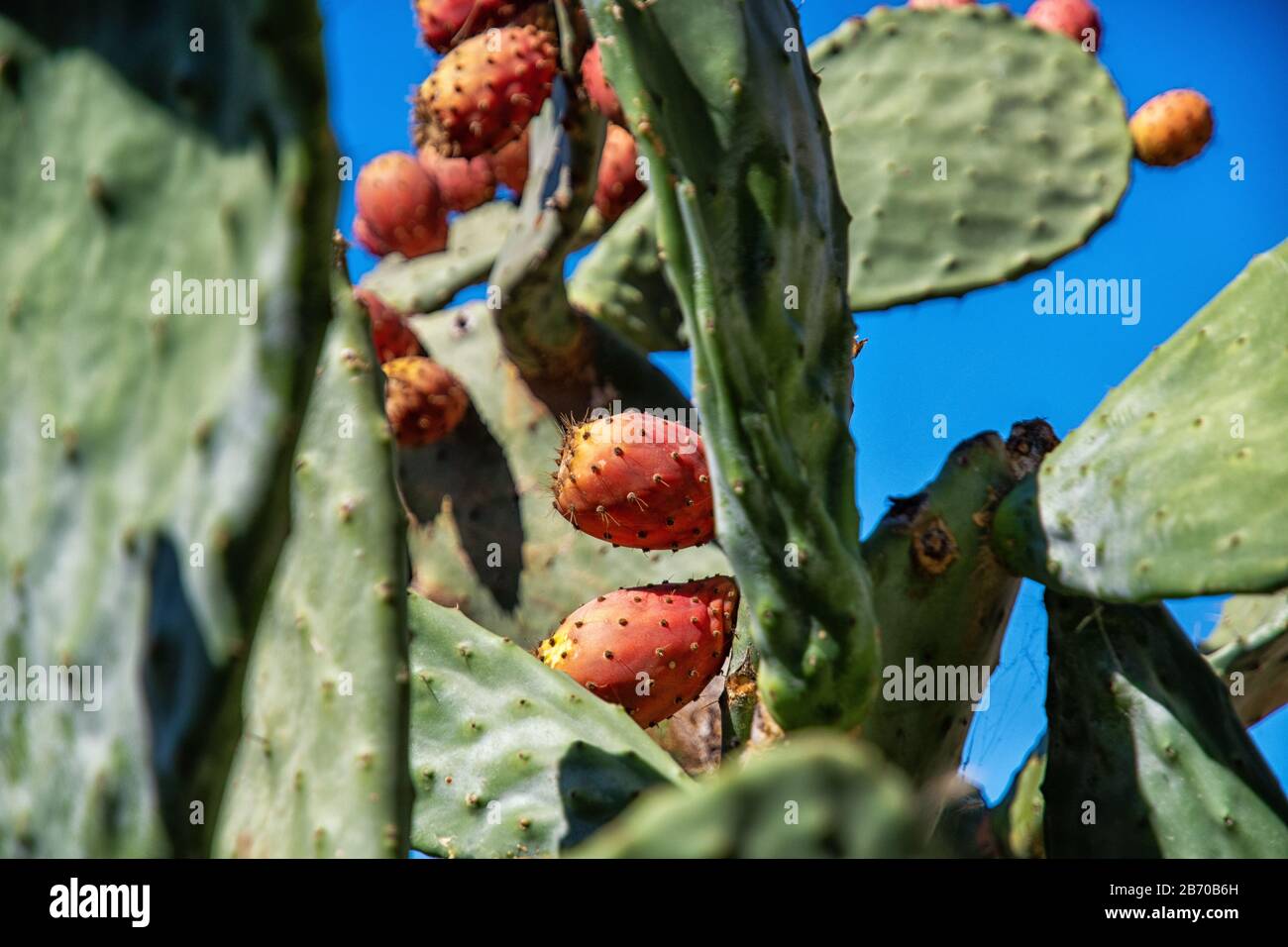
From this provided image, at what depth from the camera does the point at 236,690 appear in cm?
71

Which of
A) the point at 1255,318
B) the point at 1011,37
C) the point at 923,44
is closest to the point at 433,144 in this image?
the point at 923,44

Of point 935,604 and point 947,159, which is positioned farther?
point 947,159

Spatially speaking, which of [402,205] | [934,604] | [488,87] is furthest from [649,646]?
[402,205]

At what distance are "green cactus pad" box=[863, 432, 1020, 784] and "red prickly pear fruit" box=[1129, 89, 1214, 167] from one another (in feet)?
3.90

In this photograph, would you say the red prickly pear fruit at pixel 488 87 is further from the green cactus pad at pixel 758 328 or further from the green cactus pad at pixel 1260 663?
the green cactus pad at pixel 1260 663

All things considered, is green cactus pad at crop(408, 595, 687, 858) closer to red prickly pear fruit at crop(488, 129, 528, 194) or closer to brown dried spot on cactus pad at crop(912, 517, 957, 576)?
brown dried spot on cactus pad at crop(912, 517, 957, 576)

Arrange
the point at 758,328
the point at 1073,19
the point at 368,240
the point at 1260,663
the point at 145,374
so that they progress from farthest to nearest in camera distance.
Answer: the point at 368,240
the point at 1073,19
the point at 1260,663
the point at 758,328
the point at 145,374

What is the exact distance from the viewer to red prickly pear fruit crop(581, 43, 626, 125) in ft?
6.15

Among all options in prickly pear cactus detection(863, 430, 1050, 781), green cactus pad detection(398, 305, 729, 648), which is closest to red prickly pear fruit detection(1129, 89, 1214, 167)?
green cactus pad detection(398, 305, 729, 648)

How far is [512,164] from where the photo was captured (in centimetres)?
255

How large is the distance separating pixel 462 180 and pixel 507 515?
832mm

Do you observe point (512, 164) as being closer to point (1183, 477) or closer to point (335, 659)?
point (1183, 477)
